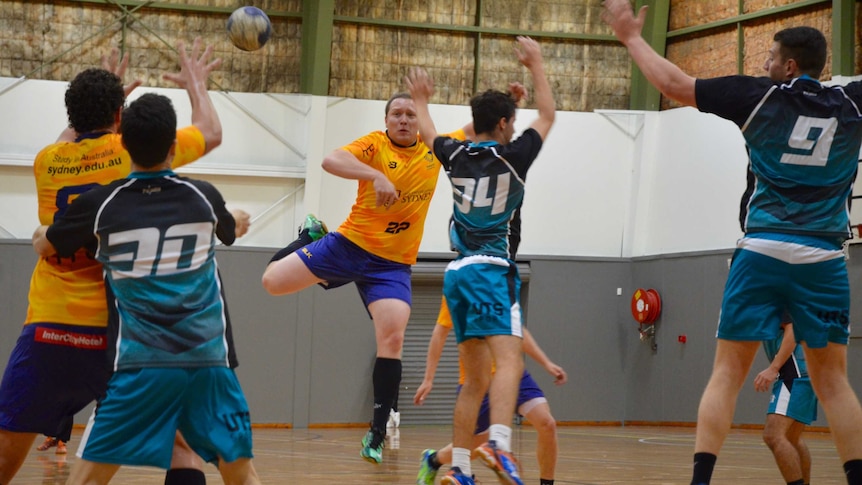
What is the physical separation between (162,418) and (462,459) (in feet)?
6.69

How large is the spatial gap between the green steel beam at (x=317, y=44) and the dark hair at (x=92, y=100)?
10583 millimetres

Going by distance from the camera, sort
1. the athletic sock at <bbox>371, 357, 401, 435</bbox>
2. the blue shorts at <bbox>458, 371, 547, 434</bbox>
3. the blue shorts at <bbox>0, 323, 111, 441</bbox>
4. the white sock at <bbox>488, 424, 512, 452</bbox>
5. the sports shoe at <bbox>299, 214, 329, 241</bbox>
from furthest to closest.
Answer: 1. the sports shoe at <bbox>299, 214, 329, 241</bbox>
2. the athletic sock at <bbox>371, 357, 401, 435</bbox>
3. the blue shorts at <bbox>458, 371, 547, 434</bbox>
4. the white sock at <bbox>488, 424, 512, 452</bbox>
5. the blue shorts at <bbox>0, 323, 111, 441</bbox>

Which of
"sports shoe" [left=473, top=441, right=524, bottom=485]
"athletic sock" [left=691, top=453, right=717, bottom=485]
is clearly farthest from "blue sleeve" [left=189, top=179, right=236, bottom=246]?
"athletic sock" [left=691, top=453, right=717, bottom=485]

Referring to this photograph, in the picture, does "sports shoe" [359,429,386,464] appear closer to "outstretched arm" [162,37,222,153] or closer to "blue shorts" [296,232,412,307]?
"blue shorts" [296,232,412,307]

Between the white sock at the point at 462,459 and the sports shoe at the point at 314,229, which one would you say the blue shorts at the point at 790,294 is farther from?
the sports shoe at the point at 314,229

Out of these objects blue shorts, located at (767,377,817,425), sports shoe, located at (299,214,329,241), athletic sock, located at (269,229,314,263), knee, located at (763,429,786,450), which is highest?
sports shoe, located at (299,214,329,241)

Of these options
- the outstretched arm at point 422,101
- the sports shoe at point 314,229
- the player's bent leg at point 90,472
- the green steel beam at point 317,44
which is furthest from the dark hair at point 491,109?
the green steel beam at point 317,44

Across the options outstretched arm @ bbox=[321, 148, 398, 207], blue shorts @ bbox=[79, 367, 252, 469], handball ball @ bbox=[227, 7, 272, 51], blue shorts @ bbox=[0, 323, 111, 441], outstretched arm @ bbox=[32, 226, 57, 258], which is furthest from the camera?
handball ball @ bbox=[227, 7, 272, 51]

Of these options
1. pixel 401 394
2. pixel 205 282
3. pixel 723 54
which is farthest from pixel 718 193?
pixel 205 282

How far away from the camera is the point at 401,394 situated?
48.3 ft

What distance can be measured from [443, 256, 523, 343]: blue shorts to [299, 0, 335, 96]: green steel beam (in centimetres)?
992

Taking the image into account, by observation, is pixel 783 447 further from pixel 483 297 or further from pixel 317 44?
pixel 317 44

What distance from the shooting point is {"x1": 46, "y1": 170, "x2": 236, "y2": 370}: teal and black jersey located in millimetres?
3348

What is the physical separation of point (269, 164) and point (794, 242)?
1105 cm
